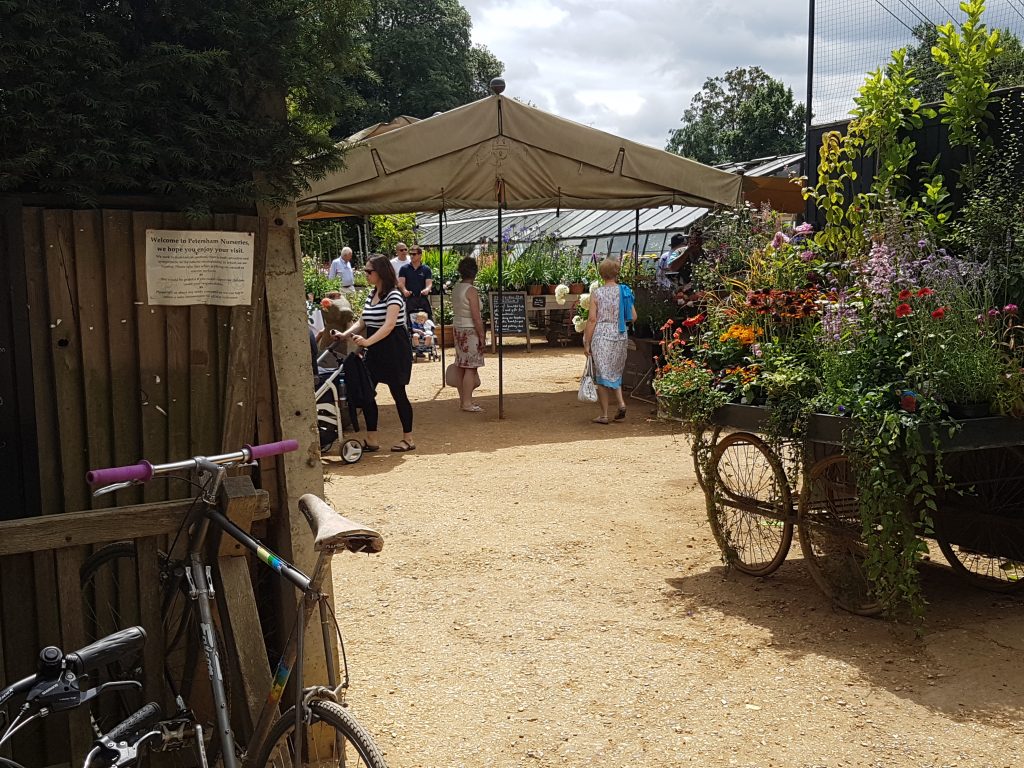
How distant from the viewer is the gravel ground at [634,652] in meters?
3.43

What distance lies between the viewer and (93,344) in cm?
300

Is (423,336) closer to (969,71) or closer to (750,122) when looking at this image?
(969,71)

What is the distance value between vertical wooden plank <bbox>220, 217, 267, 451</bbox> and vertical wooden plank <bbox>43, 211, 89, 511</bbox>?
45 cm

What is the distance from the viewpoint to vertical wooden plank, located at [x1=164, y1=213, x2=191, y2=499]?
10.2 ft

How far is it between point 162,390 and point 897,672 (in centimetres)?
304

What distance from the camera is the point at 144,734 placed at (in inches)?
89.8

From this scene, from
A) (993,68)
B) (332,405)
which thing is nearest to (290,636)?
(993,68)

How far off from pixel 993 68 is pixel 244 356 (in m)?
4.59

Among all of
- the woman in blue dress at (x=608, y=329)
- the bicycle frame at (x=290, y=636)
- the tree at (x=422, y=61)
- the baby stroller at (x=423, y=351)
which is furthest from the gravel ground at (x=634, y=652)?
the tree at (x=422, y=61)

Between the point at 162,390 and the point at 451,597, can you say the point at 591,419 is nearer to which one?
the point at 451,597

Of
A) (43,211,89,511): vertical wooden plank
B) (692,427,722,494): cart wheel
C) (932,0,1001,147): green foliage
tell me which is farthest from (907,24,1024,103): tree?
(43,211,89,511): vertical wooden plank

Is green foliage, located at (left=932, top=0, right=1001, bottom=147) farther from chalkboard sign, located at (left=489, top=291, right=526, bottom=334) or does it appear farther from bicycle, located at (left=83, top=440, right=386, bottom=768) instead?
chalkboard sign, located at (left=489, top=291, right=526, bottom=334)

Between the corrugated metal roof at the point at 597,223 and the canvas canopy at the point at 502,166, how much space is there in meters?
8.30

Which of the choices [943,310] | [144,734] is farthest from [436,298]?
[144,734]
